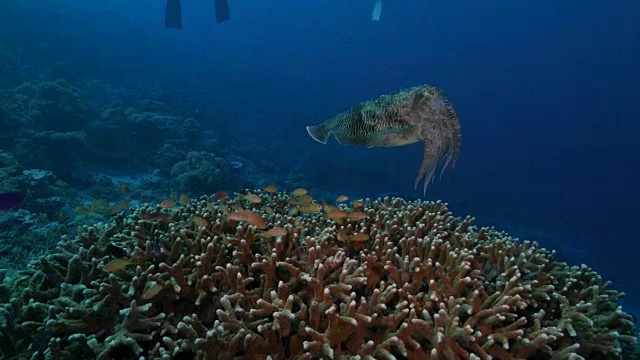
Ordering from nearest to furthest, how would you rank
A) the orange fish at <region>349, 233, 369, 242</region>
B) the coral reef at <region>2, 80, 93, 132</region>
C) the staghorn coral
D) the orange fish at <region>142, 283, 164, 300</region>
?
the staghorn coral
the orange fish at <region>142, 283, 164, 300</region>
the orange fish at <region>349, 233, 369, 242</region>
the coral reef at <region>2, 80, 93, 132</region>

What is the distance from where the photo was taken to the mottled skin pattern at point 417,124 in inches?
146

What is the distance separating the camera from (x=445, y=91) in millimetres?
34719

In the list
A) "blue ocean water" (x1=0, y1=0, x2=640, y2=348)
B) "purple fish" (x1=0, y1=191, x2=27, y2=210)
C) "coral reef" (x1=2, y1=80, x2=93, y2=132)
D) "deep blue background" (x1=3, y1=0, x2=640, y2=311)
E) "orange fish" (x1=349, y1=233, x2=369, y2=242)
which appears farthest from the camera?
"deep blue background" (x1=3, y1=0, x2=640, y2=311)

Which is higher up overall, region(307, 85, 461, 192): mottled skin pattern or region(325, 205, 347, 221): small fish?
region(307, 85, 461, 192): mottled skin pattern

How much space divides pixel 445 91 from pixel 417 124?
3410 cm

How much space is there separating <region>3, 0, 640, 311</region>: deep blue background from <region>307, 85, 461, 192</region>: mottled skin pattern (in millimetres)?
20546

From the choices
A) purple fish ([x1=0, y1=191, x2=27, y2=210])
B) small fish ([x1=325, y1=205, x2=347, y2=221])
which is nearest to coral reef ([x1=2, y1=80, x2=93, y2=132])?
purple fish ([x1=0, y1=191, x2=27, y2=210])

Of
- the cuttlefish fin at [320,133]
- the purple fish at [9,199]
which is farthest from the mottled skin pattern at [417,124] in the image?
the purple fish at [9,199]

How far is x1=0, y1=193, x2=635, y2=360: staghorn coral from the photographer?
2668 millimetres

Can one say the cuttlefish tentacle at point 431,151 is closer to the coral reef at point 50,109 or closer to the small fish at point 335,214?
the small fish at point 335,214

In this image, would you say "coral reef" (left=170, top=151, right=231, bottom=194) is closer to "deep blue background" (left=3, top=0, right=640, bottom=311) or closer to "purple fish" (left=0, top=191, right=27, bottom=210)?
"deep blue background" (left=3, top=0, right=640, bottom=311)

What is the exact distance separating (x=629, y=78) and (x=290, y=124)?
4018 inches

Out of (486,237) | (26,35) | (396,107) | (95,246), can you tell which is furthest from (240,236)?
(26,35)

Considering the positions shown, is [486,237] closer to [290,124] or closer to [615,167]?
[290,124]
